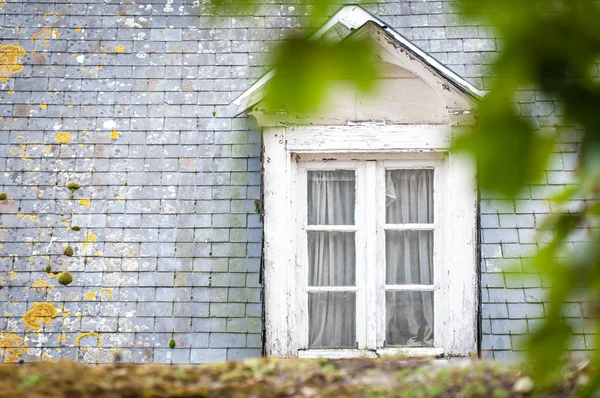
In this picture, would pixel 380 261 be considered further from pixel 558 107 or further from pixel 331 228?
pixel 558 107

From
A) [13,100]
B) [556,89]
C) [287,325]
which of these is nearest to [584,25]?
[556,89]

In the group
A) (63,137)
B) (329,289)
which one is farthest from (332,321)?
(63,137)

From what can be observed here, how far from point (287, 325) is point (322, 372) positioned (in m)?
1.93

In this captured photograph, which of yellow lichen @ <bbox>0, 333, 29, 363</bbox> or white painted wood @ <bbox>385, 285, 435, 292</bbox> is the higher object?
white painted wood @ <bbox>385, 285, 435, 292</bbox>

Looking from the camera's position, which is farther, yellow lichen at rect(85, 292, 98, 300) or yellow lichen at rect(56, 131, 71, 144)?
yellow lichen at rect(56, 131, 71, 144)

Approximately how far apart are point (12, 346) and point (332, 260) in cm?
190

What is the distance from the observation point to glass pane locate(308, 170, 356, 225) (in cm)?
498

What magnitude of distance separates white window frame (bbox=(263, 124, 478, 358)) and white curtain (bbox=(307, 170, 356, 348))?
0.18 ft

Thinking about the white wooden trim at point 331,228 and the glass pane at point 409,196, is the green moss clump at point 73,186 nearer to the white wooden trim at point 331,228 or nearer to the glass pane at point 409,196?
the white wooden trim at point 331,228

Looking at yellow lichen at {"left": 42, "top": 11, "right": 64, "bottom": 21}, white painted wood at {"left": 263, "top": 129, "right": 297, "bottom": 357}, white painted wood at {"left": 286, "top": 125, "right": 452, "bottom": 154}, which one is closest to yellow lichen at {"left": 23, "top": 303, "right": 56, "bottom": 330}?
white painted wood at {"left": 263, "top": 129, "right": 297, "bottom": 357}

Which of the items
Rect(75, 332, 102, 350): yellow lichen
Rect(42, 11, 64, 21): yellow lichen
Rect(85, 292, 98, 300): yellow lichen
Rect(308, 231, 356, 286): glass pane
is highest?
Rect(42, 11, 64, 21): yellow lichen

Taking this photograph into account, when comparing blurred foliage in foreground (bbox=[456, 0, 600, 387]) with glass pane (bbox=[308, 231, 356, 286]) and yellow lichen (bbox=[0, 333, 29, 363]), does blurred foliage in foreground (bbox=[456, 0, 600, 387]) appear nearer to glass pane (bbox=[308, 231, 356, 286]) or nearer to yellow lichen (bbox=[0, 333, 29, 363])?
glass pane (bbox=[308, 231, 356, 286])

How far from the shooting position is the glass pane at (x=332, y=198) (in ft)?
16.3

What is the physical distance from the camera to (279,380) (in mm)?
2826
